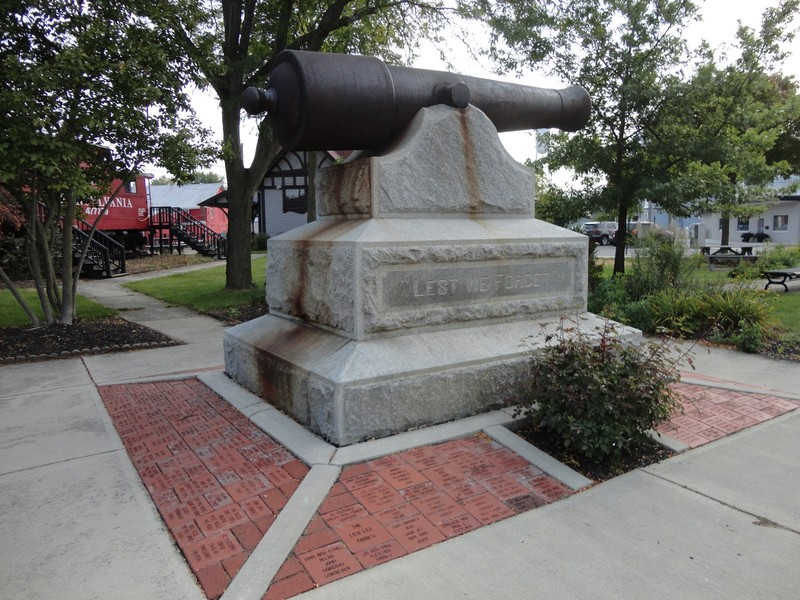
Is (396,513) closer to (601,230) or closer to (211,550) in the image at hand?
(211,550)

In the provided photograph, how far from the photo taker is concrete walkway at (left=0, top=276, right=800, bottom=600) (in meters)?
2.43

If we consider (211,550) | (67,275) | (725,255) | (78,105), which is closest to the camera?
(211,550)

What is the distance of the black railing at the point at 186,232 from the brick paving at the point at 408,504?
24.8m

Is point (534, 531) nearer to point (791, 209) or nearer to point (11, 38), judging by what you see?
point (11, 38)

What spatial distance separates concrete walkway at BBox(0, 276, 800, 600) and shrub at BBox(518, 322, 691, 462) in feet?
0.87

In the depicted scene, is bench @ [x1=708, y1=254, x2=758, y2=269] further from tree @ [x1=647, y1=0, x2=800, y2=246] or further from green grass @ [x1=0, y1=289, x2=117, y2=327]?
green grass @ [x1=0, y1=289, x2=117, y2=327]

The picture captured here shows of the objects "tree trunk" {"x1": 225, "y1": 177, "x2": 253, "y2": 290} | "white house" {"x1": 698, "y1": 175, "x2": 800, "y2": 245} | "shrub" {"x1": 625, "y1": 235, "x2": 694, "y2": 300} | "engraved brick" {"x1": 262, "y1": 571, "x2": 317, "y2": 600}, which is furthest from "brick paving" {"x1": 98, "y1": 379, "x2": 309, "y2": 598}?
"white house" {"x1": 698, "y1": 175, "x2": 800, "y2": 245}

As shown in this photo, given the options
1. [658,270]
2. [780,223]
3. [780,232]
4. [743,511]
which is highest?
[780,223]

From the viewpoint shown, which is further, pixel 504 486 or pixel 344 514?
pixel 504 486

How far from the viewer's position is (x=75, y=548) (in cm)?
271

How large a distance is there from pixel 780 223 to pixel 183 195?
1738 inches

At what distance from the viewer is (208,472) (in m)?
3.50

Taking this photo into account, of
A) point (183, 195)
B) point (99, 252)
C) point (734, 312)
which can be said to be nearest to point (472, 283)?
point (734, 312)

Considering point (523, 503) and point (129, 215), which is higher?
point (129, 215)
